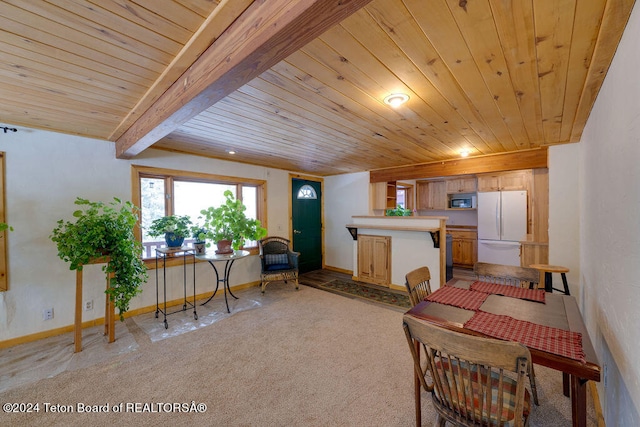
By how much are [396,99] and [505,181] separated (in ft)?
14.7

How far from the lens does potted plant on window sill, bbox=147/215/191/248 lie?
3.15 metres

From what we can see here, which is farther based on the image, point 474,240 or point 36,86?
point 474,240

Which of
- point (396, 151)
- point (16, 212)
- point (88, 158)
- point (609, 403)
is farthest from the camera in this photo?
point (396, 151)

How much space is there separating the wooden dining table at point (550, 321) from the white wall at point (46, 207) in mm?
A: 3651

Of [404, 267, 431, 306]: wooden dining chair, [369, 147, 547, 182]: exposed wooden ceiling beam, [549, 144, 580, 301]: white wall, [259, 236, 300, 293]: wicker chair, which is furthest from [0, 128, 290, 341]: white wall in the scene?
[549, 144, 580, 301]: white wall

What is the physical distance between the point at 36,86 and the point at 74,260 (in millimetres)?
1465

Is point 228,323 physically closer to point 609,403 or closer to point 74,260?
point 74,260

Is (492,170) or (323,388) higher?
(492,170)

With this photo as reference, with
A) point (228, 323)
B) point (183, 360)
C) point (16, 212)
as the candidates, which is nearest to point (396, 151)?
point (228, 323)

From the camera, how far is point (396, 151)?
3676 mm

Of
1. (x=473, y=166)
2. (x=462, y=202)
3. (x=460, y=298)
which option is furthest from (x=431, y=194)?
(x=460, y=298)

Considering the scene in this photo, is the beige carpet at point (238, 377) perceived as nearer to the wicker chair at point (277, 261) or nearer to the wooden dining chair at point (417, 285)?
the wooden dining chair at point (417, 285)

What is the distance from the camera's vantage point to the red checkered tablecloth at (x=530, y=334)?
114 centimetres

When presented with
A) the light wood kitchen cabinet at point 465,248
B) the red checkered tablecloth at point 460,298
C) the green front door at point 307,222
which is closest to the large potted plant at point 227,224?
the green front door at point 307,222
